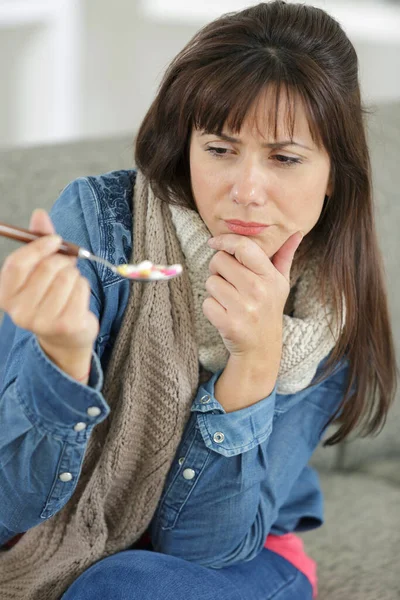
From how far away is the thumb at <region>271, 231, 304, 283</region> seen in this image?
1.02 meters

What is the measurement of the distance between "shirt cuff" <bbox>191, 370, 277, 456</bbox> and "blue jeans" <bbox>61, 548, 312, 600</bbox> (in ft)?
0.49

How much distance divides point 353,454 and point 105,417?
0.78 m

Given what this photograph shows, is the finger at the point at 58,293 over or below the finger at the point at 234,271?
over

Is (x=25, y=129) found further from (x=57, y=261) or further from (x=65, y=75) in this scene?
(x=57, y=261)

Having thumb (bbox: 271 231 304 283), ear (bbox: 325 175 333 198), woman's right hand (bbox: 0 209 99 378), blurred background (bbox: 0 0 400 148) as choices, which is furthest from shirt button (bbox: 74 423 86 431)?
blurred background (bbox: 0 0 400 148)

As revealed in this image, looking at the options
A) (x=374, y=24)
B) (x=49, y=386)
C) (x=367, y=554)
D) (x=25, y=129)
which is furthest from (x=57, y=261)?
(x=374, y=24)

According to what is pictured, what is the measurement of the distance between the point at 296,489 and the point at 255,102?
0.60m

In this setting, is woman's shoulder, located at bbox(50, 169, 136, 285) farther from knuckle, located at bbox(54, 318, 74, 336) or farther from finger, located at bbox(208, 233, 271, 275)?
knuckle, located at bbox(54, 318, 74, 336)

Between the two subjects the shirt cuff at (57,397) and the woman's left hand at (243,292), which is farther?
the woman's left hand at (243,292)

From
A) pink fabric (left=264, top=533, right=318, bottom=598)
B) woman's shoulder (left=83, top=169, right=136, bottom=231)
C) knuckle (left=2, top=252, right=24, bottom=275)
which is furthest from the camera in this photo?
pink fabric (left=264, top=533, right=318, bottom=598)

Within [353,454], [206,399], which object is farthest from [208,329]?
[353,454]

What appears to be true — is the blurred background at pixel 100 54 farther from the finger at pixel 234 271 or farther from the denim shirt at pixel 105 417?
the finger at pixel 234 271

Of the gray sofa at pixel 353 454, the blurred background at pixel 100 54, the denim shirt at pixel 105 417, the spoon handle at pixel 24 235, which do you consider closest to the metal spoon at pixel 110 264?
the spoon handle at pixel 24 235

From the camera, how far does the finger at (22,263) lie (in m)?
0.70
